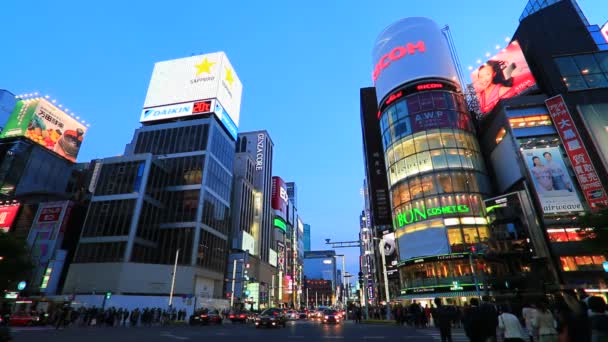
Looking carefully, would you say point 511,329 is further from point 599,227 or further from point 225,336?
point 599,227

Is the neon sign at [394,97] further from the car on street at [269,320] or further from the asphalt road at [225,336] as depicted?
the asphalt road at [225,336]

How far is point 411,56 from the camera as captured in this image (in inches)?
2403

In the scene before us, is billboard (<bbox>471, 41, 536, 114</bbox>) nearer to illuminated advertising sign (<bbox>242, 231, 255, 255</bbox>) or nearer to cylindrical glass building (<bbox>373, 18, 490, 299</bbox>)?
cylindrical glass building (<bbox>373, 18, 490, 299</bbox>)

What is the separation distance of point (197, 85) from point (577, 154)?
6875cm

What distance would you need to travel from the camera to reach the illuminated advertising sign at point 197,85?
72.6m

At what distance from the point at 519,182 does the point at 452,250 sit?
1286cm

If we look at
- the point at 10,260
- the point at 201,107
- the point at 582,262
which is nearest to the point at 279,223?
the point at 201,107

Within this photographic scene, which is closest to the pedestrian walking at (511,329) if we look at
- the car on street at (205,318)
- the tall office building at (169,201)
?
the car on street at (205,318)

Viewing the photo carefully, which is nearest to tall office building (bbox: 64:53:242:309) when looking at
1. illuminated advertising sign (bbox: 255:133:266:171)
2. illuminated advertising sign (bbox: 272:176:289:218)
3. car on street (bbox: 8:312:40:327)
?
car on street (bbox: 8:312:40:327)

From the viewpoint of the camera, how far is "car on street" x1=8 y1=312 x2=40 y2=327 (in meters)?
28.7

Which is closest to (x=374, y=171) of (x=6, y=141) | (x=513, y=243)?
(x=513, y=243)

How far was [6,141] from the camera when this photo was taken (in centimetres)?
7394

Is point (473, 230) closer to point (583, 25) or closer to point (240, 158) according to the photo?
point (583, 25)

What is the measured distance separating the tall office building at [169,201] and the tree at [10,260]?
1043cm
